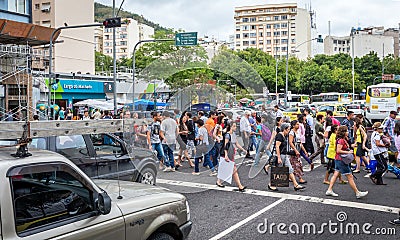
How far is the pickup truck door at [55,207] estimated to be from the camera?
3160 mm

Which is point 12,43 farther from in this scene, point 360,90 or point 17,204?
point 360,90

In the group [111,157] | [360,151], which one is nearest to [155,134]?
[111,157]

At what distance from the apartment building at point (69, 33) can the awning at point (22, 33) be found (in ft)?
75.8

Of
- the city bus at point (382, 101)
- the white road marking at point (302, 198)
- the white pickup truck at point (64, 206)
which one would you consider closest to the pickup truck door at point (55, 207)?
the white pickup truck at point (64, 206)

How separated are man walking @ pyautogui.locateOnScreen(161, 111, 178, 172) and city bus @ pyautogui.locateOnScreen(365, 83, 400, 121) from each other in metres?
26.8

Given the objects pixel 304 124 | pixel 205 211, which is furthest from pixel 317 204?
pixel 304 124

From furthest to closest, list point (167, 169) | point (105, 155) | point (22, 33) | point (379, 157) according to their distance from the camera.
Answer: point (22, 33) → point (167, 169) → point (379, 157) → point (105, 155)

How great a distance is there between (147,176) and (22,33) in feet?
63.1

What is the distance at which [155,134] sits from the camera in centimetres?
942

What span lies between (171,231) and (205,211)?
3443 mm

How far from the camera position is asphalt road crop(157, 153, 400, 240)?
6.69 meters

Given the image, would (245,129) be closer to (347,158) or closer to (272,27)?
(347,158)

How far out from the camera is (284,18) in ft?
373

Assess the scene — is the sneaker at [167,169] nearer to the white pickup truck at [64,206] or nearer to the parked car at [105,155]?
the parked car at [105,155]
